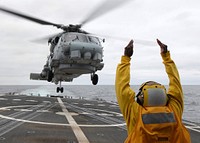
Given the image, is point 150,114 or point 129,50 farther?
point 129,50

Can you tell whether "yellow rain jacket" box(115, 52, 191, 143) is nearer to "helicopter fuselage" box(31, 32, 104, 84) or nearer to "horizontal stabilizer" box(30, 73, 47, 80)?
"helicopter fuselage" box(31, 32, 104, 84)

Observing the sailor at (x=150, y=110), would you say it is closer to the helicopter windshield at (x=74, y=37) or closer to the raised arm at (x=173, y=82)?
the raised arm at (x=173, y=82)

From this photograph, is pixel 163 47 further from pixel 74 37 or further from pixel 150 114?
pixel 74 37

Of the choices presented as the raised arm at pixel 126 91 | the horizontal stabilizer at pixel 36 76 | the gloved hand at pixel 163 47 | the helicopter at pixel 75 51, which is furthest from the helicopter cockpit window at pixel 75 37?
the raised arm at pixel 126 91

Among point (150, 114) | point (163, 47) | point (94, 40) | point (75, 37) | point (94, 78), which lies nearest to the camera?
point (150, 114)

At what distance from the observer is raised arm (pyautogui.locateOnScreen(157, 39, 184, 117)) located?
121 inches

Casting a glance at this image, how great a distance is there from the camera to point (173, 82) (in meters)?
3.22

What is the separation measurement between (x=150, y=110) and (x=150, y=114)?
4 centimetres

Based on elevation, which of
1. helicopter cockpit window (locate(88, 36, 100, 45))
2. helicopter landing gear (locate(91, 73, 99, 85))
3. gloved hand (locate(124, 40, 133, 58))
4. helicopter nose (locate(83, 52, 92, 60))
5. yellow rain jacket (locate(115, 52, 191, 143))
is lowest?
yellow rain jacket (locate(115, 52, 191, 143))

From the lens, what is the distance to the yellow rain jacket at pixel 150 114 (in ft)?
8.85

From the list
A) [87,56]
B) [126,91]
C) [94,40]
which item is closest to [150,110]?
[126,91]

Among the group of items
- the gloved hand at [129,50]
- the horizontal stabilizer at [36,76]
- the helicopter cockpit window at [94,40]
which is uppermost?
the helicopter cockpit window at [94,40]

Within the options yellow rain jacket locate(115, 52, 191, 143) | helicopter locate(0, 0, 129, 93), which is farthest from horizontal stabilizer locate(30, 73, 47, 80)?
yellow rain jacket locate(115, 52, 191, 143)

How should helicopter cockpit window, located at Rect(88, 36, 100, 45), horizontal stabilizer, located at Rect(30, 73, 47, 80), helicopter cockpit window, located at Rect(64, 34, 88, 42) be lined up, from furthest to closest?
horizontal stabilizer, located at Rect(30, 73, 47, 80)
helicopter cockpit window, located at Rect(88, 36, 100, 45)
helicopter cockpit window, located at Rect(64, 34, 88, 42)
